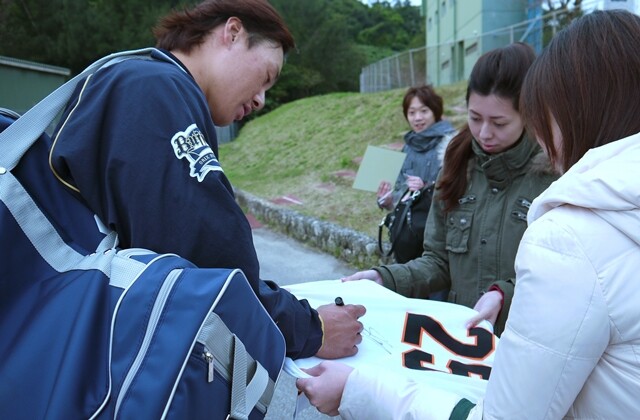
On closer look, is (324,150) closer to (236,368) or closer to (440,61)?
(236,368)

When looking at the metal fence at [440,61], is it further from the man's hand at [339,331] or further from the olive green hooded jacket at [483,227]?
the man's hand at [339,331]

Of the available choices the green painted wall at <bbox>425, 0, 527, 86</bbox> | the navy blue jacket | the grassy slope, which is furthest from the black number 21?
the green painted wall at <bbox>425, 0, 527, 86</bbox>

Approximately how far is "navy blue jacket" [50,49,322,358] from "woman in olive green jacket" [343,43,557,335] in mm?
976

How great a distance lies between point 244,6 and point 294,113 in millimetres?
16316

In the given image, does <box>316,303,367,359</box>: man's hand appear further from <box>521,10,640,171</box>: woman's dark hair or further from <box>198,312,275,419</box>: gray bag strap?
<box>521,10,640,171</box>: woman's dark hair

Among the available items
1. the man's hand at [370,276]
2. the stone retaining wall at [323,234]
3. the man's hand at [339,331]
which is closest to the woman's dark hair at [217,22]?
the man's hand at [339,331]

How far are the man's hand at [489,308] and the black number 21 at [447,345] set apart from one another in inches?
1.3

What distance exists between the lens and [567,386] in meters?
0.99

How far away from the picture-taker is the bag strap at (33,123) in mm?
1183

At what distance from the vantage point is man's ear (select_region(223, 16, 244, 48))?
5.54 feet

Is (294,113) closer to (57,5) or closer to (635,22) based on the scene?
(57,5)

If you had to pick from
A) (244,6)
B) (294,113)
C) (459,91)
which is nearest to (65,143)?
(244,6)

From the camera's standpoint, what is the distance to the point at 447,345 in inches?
67.9

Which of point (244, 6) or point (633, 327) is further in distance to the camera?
point (244, 6)
